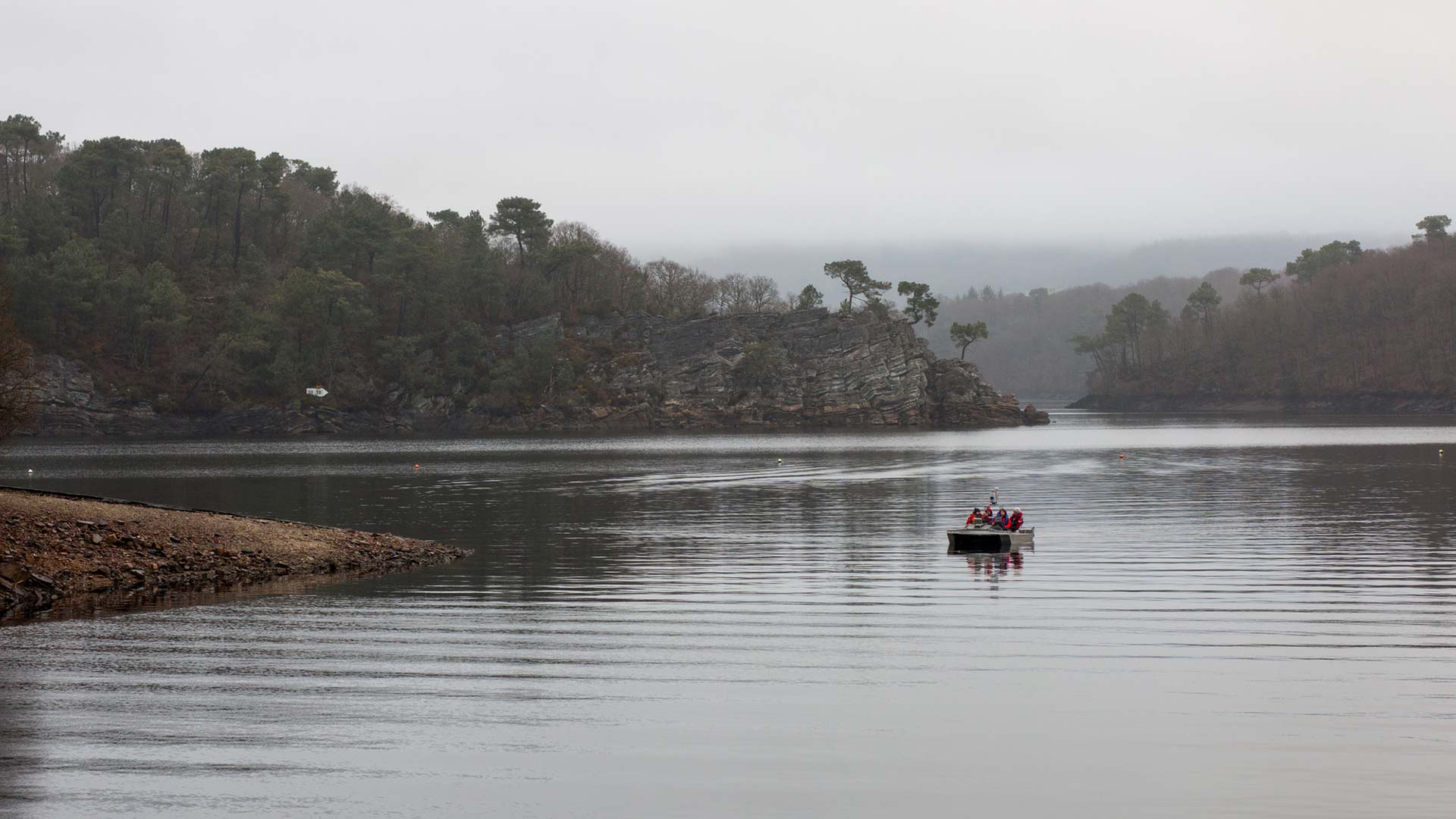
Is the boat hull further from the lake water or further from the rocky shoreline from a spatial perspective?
the rocky shoreline

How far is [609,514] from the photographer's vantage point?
5797 cm

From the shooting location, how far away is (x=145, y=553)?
32.8 meters

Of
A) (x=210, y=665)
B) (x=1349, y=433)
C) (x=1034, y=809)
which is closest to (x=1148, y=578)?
(x=1034, y=809)

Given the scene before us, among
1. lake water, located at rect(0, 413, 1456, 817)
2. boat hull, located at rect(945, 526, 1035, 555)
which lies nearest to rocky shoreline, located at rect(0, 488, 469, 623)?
lake water, located at rect(0, 413, 1456, 817)

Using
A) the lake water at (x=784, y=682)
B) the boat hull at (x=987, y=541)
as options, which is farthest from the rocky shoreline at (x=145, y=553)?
the boat hull at (x=987, y=541)

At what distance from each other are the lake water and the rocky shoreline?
9.12ft

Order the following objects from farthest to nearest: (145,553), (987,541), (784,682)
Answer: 1. (987,541)
2. (145,553)
3. (784,682)

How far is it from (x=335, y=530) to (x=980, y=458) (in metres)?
75.5

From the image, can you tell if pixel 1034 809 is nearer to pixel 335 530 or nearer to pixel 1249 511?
pixel 335 530

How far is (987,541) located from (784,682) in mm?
22163

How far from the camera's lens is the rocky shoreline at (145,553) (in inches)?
1171

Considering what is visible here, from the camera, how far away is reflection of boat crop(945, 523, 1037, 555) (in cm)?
4047

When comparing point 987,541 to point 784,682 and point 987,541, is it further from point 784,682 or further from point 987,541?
point 784,682

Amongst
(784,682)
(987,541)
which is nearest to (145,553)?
(784,682)
